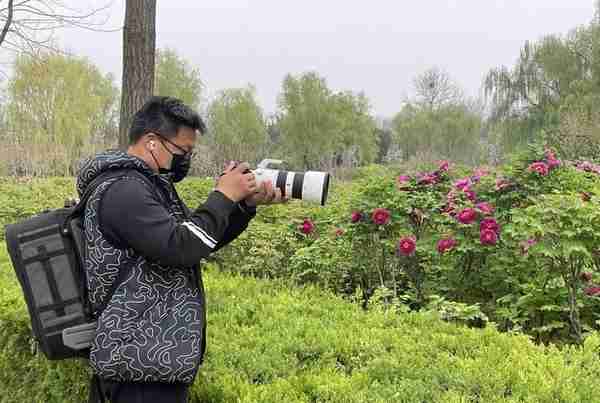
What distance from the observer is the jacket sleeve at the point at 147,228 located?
162 cm

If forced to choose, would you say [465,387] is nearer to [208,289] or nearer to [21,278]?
[21,278]

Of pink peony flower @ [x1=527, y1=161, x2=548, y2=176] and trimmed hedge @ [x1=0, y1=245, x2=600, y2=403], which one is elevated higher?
pink peony flower @ [x1=527, y1=161, x2=548, y2=176]

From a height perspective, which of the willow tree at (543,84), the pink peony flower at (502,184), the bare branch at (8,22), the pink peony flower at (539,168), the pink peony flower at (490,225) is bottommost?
the pink peony flower at (490,225)

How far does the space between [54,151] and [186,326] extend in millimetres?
20769

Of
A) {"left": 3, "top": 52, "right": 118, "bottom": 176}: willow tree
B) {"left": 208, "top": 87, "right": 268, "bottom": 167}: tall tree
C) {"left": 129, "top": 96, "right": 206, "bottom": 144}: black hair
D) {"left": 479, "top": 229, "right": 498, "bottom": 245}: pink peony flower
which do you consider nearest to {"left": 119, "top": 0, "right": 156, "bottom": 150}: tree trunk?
{"left": 479, "top": 229, "right": 498, "bottom": 245}: pink peony flower

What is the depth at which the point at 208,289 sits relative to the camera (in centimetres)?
352

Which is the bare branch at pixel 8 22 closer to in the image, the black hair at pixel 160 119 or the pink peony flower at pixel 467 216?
the pink peony flower at pixel 467 216

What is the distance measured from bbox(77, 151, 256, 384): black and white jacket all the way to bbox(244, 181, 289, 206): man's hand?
0.30 meters

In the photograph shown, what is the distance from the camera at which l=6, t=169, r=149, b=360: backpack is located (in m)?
1.77

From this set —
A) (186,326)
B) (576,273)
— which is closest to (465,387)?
(186,326)

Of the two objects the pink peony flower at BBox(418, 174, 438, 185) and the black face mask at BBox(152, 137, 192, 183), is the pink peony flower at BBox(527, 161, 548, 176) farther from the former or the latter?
the black face mask at BBox(152, 137, 192, 183)

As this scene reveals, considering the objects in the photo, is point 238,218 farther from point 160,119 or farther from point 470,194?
point 470,194

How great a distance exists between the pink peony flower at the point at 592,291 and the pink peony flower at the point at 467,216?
2.72ft

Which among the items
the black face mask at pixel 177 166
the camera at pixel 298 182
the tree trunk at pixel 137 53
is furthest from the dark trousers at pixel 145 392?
the tree trunk at pixel 137 53
